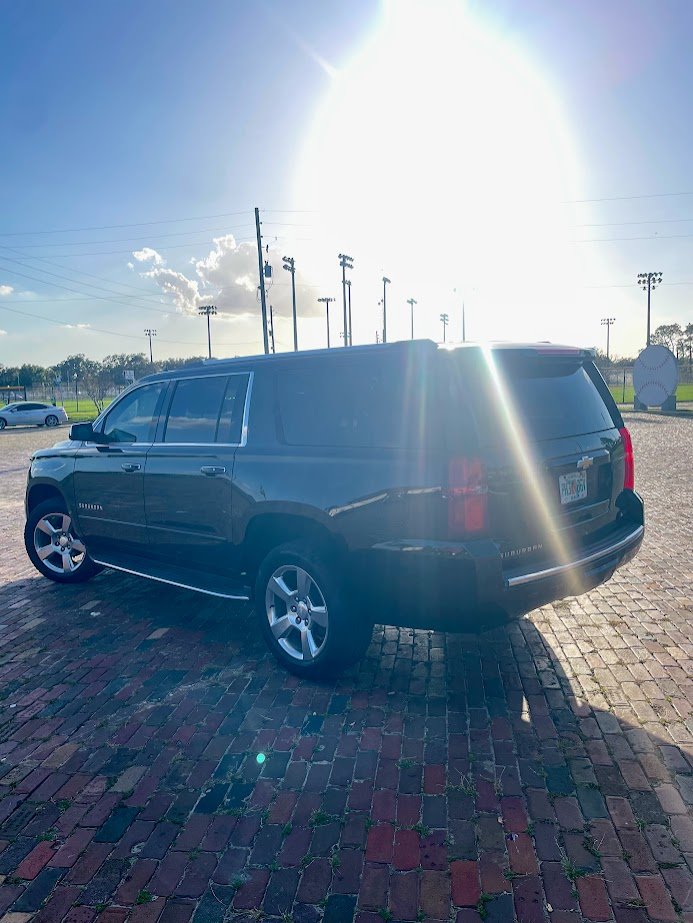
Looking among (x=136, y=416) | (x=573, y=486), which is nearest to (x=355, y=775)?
(x=573, y=486)

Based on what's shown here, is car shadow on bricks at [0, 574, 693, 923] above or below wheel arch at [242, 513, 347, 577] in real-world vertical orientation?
below

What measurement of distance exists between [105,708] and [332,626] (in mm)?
1383

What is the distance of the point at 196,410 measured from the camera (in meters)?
4.59

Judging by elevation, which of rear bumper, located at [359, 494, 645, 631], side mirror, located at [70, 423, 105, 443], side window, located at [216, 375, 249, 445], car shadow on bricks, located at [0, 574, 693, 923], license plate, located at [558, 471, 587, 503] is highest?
side window, located at [216, 375, 249, 445]

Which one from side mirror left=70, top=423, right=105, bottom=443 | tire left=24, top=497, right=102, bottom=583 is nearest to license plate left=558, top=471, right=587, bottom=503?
side mirror left=70, top=423, right=105, bottom=443

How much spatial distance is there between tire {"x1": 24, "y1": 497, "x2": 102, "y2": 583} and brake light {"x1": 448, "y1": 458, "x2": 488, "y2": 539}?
395 cm

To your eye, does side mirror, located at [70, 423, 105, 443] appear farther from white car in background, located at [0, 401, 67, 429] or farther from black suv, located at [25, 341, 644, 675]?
white car in background, located at [0, 401, 67, 429]

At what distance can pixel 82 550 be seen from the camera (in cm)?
579

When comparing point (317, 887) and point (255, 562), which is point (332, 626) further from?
point (317, 887)

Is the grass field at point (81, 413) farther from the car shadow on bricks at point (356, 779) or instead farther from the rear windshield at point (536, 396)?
the rear windshield at point (536, 396)

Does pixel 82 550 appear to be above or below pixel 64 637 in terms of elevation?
above

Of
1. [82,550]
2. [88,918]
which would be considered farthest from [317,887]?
[82,550]

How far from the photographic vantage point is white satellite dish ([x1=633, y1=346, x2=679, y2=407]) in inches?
1166

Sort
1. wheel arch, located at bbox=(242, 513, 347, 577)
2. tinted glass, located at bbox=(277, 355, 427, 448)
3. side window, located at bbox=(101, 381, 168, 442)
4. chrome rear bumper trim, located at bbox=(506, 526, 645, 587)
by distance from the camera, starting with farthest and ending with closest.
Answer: side window, located at bbox=(101, 381, 168, 442), wheel arch, located at bbox=(242, 513, 347, 577), tinted glass, located at bbox=(277, 355, 427, 448), chrome rear bumper trim, located at bbox=(506, 526, 645, 587)
